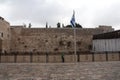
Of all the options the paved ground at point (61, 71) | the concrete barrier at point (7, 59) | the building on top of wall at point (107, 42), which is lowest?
the paved ground at point (61, 71)

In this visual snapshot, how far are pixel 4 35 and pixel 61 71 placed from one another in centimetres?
1946

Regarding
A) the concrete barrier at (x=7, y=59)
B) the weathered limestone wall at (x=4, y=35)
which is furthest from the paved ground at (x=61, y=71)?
the weathered limestone wall at (x=4, y=35)

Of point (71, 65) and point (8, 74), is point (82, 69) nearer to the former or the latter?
point (71, 65)

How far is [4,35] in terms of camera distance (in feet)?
132

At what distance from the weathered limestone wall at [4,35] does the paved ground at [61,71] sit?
50.6ft

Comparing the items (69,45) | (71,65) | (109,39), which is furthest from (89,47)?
(71,65)

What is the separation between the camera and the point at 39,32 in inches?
1745

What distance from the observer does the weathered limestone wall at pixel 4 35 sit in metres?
39.4

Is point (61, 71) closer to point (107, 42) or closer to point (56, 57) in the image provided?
point (56, 57)

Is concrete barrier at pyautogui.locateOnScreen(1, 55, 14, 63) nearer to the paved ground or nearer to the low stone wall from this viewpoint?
the low stone wall

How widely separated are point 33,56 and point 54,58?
2.00 meters

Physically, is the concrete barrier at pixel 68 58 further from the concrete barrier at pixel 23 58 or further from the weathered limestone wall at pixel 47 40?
the weathered limestone wall at pixel 47 40

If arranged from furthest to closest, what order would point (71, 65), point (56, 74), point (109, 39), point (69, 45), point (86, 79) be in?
1. point (69, 45)
2. point (109, 39)
3. point (71, 65)
4. point (56, 74)
5. point (86, 79)

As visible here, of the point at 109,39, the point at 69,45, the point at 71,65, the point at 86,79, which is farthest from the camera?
the point at 69,45
